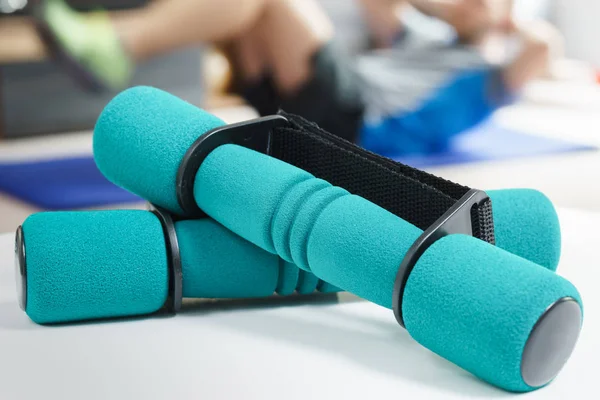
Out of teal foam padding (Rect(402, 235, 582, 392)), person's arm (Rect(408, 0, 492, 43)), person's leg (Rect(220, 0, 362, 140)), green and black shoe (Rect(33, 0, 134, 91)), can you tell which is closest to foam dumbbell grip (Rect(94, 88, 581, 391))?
teal foam padding (Rect(402, 235, 582, 392))

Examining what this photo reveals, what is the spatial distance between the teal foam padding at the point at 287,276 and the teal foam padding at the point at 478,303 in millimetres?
161

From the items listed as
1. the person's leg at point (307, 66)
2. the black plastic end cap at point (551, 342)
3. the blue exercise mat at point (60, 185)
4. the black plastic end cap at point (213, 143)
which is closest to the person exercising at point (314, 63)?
the person's leg at point (307, 66)

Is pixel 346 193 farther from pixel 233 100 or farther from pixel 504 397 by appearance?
pixel 233 100

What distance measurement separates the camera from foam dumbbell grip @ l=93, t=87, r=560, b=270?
0.73 m

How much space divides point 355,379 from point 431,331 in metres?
0.06

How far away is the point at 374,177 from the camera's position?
670 mm

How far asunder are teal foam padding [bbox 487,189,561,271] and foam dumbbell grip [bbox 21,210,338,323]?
15 cm

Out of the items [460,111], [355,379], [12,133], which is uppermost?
[355,379]

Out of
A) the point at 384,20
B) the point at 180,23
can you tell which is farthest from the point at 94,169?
the point at 384,20

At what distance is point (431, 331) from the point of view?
1.83 ft

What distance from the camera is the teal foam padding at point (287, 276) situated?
72cm

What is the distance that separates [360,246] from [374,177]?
0.08 metres

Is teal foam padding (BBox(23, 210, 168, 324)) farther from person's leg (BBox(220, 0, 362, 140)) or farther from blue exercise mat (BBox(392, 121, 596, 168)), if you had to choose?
person's leg (BBox(220, 0, 362, 140))

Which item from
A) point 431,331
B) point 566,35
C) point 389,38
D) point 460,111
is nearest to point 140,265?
point 431,331
